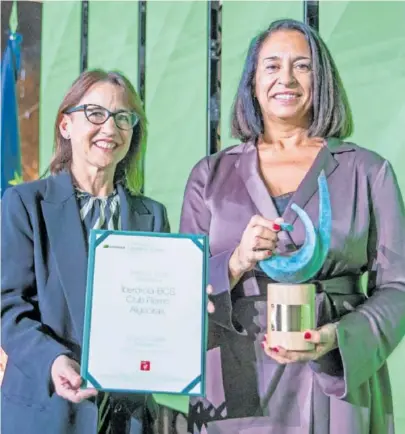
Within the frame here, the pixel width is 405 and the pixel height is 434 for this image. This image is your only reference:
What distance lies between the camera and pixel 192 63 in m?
1.45

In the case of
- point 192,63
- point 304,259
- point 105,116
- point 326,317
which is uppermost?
point 192,63

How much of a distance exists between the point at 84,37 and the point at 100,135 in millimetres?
308

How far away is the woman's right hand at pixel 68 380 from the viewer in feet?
3.99

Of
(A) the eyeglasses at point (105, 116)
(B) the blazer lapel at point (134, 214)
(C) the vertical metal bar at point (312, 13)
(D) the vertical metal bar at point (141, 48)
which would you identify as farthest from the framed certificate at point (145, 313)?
(C) the vertical metal bar at point (312, 13)

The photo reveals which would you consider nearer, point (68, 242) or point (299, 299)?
point (299, 299)

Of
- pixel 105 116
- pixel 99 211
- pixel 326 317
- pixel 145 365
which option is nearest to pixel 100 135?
pixel 105 116

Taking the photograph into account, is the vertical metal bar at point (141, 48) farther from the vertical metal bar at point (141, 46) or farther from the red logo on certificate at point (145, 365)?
the red logo on certificate at point (145, 365)

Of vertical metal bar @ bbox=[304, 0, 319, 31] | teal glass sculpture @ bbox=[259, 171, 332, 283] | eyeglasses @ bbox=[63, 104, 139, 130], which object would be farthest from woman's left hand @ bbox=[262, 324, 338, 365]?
vertical metal bar @ bbox=[304, 0, 319, 31]

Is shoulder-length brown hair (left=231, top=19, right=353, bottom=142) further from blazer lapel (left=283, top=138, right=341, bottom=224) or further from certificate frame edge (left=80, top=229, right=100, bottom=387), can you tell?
certificate frame edge (left=80, top=229, right=100, bottom=387)

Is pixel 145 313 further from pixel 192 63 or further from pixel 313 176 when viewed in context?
pixel 192 63

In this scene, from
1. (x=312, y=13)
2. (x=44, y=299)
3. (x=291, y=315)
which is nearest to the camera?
(x=291, y=315)

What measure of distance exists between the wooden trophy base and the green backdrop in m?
0.25

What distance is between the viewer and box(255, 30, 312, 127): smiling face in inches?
51.3

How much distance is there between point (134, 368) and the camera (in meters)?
1.19
